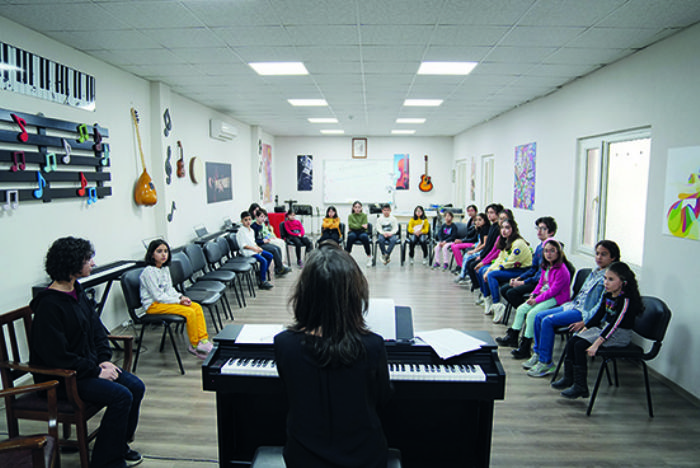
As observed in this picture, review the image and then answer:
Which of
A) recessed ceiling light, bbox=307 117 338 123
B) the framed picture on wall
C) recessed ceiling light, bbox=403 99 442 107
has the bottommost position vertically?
the framed picture on wall

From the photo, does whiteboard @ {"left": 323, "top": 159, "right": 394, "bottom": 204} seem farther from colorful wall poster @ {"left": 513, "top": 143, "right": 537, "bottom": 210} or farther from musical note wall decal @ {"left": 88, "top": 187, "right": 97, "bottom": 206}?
musical note wall decal @ {"left": 88, "top": 187, "right": 97, "bottom": 206}

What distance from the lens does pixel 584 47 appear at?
13.2 feet

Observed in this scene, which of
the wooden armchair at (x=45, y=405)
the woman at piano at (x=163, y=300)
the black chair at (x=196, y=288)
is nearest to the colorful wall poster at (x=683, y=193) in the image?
the woman at piano at (x=163, y=300)

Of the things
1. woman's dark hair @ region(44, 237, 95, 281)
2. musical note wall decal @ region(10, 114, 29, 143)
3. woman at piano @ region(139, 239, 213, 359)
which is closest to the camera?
woman's dark hair @ region(44, 237, 95, 281)

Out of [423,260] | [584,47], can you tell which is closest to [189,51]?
[584,47]

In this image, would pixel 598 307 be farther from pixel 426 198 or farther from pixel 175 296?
pixel 426 198

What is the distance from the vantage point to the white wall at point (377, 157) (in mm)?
12523

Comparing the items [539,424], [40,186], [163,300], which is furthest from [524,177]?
[40,186]

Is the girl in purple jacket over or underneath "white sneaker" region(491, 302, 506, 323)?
over

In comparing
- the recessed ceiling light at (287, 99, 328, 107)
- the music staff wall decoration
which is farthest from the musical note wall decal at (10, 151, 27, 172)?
the recessed ceiling light at (287, 99, 328, 107)

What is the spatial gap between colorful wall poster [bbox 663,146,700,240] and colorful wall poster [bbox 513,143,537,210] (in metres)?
3.01

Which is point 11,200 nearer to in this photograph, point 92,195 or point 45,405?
point 92,195

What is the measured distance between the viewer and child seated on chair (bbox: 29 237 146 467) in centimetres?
231

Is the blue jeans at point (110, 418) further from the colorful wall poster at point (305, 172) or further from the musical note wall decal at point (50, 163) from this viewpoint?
the colorful wall poster at point (305, 172)
